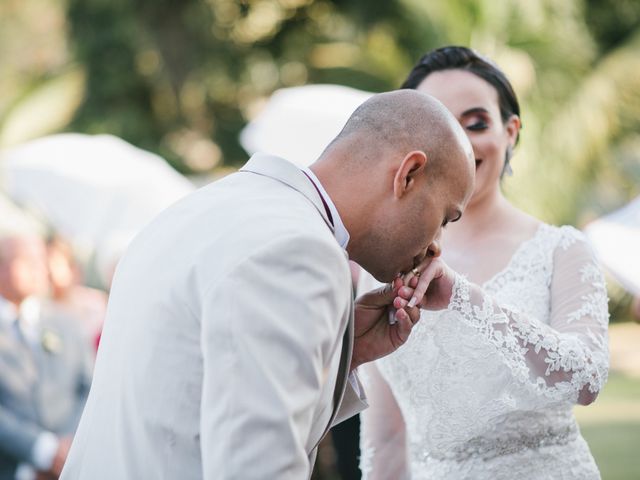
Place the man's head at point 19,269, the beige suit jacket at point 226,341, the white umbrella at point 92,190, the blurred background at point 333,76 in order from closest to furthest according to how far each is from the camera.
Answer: the beige suit jacket at point 226,341 → the man's head at point 19,269 → the white umbrella at point 92,190 → the blurred background at point 333,76

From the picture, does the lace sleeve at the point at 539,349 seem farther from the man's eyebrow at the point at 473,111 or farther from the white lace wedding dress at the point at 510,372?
the man's eyebrow at the point at 473,111

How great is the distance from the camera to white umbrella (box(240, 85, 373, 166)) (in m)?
6.90

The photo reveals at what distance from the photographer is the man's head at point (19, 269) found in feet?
19.2

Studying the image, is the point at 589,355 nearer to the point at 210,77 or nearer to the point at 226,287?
the point at 226,287

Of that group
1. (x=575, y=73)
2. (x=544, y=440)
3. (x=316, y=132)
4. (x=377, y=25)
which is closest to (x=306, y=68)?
(x=377, y=25)

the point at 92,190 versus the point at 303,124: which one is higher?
the point at 303,124

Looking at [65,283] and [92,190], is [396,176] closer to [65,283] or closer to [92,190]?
[65,283]

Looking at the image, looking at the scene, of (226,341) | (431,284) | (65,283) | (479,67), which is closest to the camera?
(226,341)

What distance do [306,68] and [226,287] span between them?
20.8m

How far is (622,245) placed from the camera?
4.14 meters

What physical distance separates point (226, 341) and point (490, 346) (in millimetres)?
1184

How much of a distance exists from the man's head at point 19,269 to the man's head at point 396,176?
4.10 metres

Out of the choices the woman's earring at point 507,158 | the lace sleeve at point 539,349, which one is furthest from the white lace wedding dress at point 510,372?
the woman's earring at point 507,158

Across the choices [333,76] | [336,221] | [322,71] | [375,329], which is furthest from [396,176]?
[322,71]
